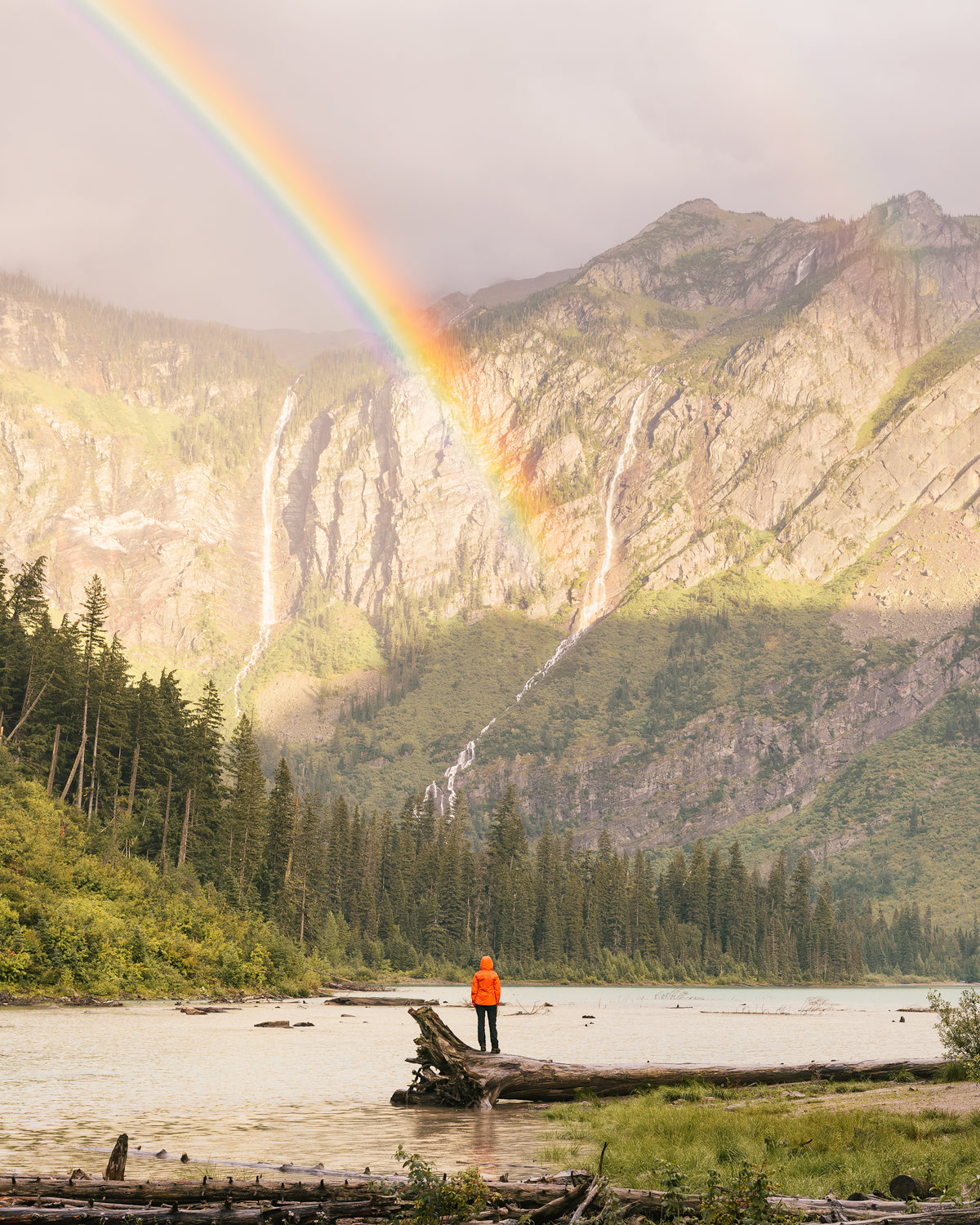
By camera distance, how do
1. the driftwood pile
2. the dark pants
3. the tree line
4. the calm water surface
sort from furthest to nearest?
the tree line → the dark pants → the calm water surface → the driftwood pile

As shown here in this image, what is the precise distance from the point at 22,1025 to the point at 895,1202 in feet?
135

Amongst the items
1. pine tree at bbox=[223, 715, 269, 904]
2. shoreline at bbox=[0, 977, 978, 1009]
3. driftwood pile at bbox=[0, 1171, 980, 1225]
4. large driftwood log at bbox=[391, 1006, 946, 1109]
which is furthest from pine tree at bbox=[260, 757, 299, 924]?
driftwood pile at bbox=[0, 1171, 980, 1225]

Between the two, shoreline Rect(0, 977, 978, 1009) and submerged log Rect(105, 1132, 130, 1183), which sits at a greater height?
shoreline Rect(0, 977, 978, 1009)

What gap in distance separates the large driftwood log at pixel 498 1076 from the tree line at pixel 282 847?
57077 millimetres

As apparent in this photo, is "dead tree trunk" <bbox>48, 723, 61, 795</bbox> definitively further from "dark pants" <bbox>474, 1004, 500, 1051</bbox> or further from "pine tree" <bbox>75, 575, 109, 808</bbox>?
"dark pants" <bbox>474, 1004, 500, 1051</bbox>

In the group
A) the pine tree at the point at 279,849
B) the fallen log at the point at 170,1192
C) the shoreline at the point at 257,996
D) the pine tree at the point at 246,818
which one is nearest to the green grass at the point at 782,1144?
the fallen log at the point at 170,1192

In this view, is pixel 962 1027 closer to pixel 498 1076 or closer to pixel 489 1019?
pixel 489 1019

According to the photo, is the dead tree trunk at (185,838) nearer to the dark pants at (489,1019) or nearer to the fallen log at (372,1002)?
the fallen log at (372,1002)

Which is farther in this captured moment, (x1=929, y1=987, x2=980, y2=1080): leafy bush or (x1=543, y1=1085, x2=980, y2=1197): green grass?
(x1=929, y1=987, x2=980, y2=1080): leafy bush

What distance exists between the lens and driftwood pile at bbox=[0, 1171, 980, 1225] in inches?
564

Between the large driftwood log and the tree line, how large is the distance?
57077 mm

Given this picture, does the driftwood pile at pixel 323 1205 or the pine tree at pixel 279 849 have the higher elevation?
the pine tree at pixel 279 849

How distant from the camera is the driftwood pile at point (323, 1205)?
47.0ft

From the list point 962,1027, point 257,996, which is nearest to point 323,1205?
point 962,1027
